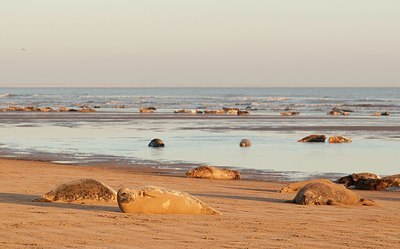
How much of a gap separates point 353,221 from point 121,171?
1011cm

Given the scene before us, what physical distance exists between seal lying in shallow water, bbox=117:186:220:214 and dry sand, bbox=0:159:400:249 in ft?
0.67

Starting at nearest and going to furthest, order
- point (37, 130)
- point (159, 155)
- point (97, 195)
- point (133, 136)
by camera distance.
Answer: point (97, 195) < point (159, 155) < point (133, 136) < point (37, 130)

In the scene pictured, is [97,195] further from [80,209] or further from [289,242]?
[289,242]

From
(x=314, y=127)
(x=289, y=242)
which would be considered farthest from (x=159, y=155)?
(x=314, y=127)

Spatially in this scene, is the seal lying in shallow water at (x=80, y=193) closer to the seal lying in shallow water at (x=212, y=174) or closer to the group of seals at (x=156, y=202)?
the group of seals at (x=156, y=202)

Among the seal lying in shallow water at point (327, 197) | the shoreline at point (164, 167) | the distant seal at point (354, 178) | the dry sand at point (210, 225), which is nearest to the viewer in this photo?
the dry sand at point (210, 225)

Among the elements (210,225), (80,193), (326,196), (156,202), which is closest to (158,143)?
(326,196)

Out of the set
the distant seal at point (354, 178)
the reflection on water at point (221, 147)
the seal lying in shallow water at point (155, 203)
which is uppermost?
the reflection on water at point (221, 147)

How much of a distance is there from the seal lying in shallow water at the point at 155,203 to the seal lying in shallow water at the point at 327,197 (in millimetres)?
2203

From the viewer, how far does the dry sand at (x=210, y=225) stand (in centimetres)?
948

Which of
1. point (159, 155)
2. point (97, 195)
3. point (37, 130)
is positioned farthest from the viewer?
point (37, 130)

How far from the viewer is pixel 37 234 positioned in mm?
9812

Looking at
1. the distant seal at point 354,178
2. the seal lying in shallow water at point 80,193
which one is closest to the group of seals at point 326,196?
the seal lying in shallow water at point 80,193

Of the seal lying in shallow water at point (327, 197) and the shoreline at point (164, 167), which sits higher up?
the shoreline at point (164, 167)
